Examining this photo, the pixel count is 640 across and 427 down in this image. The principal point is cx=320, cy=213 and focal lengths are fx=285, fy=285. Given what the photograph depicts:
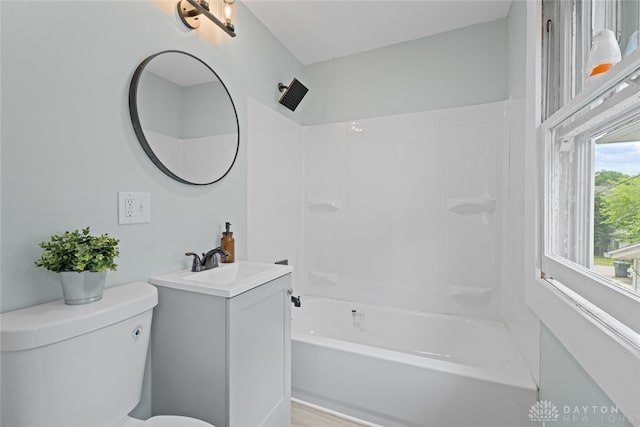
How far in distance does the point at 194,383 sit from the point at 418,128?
2.12m

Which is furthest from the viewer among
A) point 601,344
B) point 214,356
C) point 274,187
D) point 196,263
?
point 274,187

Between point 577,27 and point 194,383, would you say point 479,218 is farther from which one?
point 194,383

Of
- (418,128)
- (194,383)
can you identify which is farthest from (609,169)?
(194,383)

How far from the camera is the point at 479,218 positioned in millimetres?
2035

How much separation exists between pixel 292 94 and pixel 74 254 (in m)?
1.83

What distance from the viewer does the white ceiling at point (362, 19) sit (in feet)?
6.14

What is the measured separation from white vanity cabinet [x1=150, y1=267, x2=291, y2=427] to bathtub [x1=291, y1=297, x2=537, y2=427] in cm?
42

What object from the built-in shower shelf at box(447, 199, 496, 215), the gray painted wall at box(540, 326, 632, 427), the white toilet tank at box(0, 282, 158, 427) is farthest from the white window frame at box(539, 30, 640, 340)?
the white toilet tank at box(0, 282, 158, 427)

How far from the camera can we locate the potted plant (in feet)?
2.79

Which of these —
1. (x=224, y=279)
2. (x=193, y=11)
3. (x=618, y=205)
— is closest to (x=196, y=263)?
(x=224, y=279)

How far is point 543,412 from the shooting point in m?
1.20

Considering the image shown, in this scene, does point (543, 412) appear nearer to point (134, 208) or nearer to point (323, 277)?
point (323, 277)

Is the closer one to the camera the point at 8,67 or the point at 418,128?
the point at 8,67

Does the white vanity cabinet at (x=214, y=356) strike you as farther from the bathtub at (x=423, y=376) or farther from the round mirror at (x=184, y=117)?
the round mirror at (x=184, y=117)
